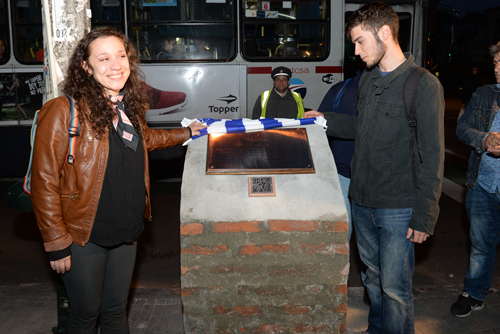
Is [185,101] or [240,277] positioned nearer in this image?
[240,277]

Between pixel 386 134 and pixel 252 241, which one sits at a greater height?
pixel 386 134

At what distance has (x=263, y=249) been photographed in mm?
2988

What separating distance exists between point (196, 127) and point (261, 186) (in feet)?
2.62

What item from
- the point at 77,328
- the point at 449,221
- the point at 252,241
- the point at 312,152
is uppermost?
the point at 312,152

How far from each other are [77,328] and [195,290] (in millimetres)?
792

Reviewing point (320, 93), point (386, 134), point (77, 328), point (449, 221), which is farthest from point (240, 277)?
point (320, 93)

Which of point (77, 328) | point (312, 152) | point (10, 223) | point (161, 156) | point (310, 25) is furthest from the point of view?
point (161, 156)

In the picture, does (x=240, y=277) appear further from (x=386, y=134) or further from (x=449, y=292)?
(x=449, y=292)

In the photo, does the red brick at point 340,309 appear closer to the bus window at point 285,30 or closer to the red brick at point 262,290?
the red brick at point 262,290

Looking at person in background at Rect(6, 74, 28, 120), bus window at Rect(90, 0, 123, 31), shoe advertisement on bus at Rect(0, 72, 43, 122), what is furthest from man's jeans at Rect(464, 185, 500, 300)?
person in background at Rect(6, 74, 28, 120)

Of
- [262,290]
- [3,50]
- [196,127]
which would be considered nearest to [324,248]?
[262,290]

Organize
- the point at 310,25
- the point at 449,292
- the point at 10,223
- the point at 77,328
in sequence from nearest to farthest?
1. the point at 77,328
2. the point at 449,292
3. the point at 10,223
4. the point at 310,25

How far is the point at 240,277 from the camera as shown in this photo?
3025mm

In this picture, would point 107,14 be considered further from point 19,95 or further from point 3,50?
point 19,95
